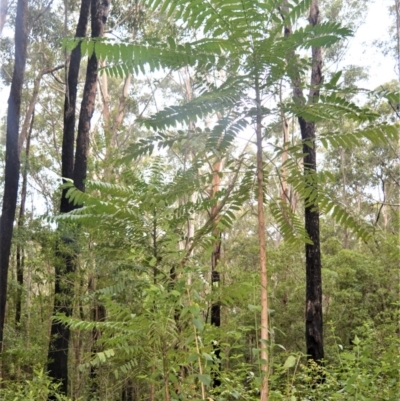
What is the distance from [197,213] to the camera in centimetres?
329

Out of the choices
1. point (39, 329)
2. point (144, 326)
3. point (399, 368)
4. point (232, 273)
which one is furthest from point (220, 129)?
point (39, 329)

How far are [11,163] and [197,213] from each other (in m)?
6.12

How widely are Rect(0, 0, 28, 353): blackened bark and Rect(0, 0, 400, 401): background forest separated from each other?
3 cm

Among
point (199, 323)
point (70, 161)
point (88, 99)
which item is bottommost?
point (199, 323)

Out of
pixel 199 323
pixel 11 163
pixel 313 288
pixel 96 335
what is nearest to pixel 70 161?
pixel 11 163

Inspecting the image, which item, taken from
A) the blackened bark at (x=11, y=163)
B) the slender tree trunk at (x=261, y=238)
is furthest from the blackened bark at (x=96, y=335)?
the slender tree trunk at (x=261, y=238)

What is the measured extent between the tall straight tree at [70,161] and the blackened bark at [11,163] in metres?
0.85

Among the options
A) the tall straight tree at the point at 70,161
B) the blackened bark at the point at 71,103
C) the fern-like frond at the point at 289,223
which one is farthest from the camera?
the blackened bark at the point at 71,103

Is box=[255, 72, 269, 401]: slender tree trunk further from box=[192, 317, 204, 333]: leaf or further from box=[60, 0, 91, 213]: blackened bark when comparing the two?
box=[60, 0, 91, 213]: blackened bark

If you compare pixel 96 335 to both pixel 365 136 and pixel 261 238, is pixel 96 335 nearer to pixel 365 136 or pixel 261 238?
pixel 261 238

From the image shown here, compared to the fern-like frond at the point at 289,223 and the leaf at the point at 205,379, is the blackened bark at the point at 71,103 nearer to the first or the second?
the fern-like frond at the point at 289,223

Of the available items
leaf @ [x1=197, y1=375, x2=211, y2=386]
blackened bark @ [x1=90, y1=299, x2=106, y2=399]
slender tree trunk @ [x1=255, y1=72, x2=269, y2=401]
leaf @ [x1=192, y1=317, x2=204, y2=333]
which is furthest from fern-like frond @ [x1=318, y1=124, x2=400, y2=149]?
blackened bark @ [x1=90, y1=299, x2=106, y2=399]

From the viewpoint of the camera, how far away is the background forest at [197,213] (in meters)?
1.54

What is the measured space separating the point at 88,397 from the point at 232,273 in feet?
14.2
